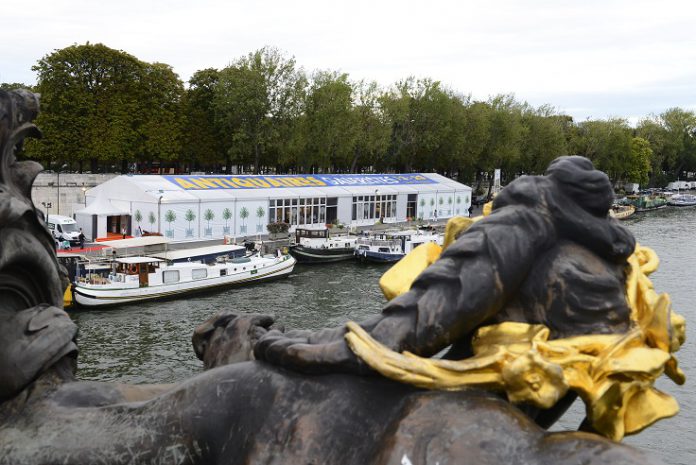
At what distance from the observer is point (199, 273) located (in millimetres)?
27750

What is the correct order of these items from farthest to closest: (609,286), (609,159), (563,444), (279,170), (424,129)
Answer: (609,159) < (279,170) < (424,129) < (609,286) < (563,444)

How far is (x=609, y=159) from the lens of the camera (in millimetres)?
79938

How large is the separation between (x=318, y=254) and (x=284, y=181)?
7.83 meters

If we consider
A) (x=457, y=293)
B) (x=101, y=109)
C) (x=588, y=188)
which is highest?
(x=101, y=109)

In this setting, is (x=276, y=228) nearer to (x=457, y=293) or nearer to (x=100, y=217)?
(x=100, y=217)

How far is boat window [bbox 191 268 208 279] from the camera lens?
27.6 m

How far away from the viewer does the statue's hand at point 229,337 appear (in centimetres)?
331

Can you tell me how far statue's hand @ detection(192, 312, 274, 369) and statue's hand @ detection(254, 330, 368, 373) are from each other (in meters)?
0.60

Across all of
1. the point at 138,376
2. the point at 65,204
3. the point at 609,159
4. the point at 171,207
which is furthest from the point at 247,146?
the point at 609,159

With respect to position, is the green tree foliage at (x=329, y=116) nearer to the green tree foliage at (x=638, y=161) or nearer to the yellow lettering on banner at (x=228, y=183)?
the yellow lettering on banner at (x=228, y=183)

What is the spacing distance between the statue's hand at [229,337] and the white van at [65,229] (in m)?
30.5

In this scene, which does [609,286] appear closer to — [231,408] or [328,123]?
[231,408]

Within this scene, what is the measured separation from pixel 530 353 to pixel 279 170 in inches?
2488

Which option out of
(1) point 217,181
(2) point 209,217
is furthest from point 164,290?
(1) point 217,181
